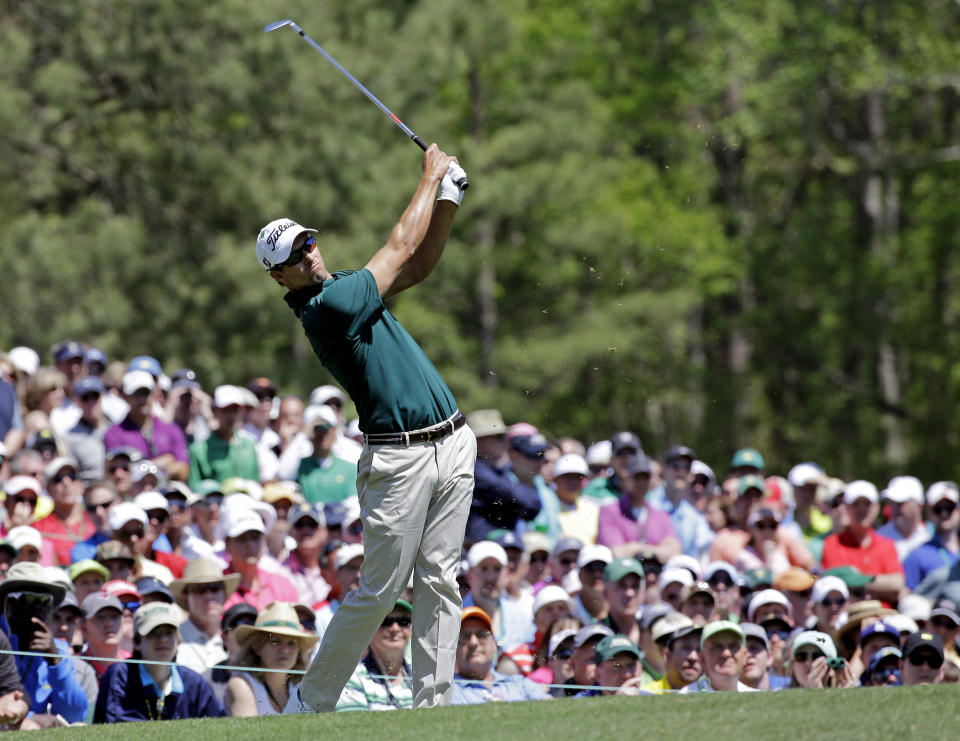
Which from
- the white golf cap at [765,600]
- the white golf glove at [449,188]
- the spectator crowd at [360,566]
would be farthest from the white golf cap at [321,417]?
the white golf glove at [449,188]

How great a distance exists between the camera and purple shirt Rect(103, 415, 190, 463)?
12453mm

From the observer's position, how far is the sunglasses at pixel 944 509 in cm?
1268

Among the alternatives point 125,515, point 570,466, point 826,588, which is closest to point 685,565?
point 826,588

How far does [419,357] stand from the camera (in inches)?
277

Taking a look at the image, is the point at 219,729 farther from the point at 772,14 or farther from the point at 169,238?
the point at 772,14

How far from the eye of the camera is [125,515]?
1006cm

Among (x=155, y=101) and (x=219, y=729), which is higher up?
(x=155, y=101)

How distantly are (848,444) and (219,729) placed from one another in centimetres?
2698

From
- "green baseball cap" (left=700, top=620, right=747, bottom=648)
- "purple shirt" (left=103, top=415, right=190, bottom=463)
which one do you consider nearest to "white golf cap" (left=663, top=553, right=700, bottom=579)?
"green baseball cap" (left=700, top=620, right=747, bottom=648)

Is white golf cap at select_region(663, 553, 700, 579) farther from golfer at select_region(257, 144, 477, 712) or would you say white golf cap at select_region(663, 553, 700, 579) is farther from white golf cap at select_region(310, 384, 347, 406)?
white golf cap at select_region(310, 384, 347, 406)

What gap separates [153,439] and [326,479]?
1347mm

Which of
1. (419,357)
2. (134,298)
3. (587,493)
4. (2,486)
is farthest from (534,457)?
(134,298)

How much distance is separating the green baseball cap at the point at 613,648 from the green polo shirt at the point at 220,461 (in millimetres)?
4237

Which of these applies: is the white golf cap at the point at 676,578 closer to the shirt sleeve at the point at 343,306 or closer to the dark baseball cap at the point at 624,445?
the dark baseball cap at the point at 624,445
